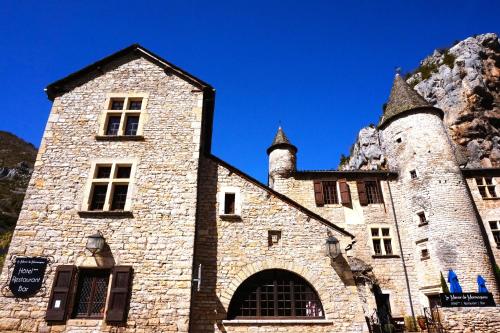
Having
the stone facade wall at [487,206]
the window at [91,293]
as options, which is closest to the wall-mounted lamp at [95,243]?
the window at [91,293]

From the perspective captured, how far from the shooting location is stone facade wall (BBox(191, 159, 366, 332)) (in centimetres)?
853

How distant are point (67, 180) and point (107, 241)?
2.39m

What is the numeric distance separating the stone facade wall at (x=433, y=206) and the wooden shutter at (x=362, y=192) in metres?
1.93

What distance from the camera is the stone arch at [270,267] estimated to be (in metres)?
8.79

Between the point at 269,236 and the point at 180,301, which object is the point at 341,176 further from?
the point at 180,301

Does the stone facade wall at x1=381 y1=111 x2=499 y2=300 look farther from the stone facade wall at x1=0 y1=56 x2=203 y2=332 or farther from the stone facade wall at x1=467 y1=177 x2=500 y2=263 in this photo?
the stone facade wall at x1=0 y1=56 x2=203 y2=332

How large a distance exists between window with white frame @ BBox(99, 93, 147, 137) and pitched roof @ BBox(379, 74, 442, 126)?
646 inches

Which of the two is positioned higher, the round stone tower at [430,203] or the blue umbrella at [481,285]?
the round stone tower at [430,203]

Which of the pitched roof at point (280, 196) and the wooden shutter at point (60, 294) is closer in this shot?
the wooden shutter at point (60, 294)

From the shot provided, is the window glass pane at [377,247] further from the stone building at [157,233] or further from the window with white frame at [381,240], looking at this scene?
the stone building at [157,233]

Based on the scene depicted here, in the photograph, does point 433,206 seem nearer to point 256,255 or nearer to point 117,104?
point 256,255

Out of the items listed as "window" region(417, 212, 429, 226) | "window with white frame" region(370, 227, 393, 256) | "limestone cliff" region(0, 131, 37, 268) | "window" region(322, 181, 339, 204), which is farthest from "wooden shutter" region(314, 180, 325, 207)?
"limestone cliff" region(0, 131, 37, 268)

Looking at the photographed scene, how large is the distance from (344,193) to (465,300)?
8.33 meters

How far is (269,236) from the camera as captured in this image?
9609mm
